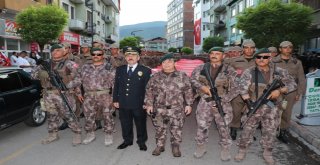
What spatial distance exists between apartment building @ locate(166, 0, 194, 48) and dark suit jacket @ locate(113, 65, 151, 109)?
9122 centimetres

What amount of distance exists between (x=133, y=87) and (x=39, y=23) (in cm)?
1421

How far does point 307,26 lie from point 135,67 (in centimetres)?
1779

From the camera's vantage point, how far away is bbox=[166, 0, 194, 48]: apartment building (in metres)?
97.0

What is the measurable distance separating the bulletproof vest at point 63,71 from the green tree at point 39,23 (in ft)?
42.2

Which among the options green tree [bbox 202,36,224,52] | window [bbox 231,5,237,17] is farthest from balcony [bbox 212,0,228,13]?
green tree [bbox 202,36,224,52]

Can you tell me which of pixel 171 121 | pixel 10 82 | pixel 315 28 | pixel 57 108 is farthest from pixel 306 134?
pixel 315 28

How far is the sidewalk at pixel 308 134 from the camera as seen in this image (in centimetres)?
579

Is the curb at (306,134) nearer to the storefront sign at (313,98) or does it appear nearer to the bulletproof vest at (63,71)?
the storefront sign at (313,98)

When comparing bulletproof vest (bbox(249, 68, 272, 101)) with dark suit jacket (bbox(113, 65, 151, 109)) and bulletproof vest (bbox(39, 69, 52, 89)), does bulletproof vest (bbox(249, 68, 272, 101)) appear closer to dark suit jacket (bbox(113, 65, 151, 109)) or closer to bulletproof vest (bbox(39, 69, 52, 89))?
dark suit jacket (bbox(113, 65, 151, 109))

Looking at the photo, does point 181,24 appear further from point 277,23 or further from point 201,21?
point 277,23

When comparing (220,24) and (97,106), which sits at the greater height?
(220,24)

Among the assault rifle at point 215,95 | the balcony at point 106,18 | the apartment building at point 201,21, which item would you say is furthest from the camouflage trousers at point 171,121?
the apartment building at point 201,21

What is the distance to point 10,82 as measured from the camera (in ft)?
21.0

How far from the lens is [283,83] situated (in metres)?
4.77
